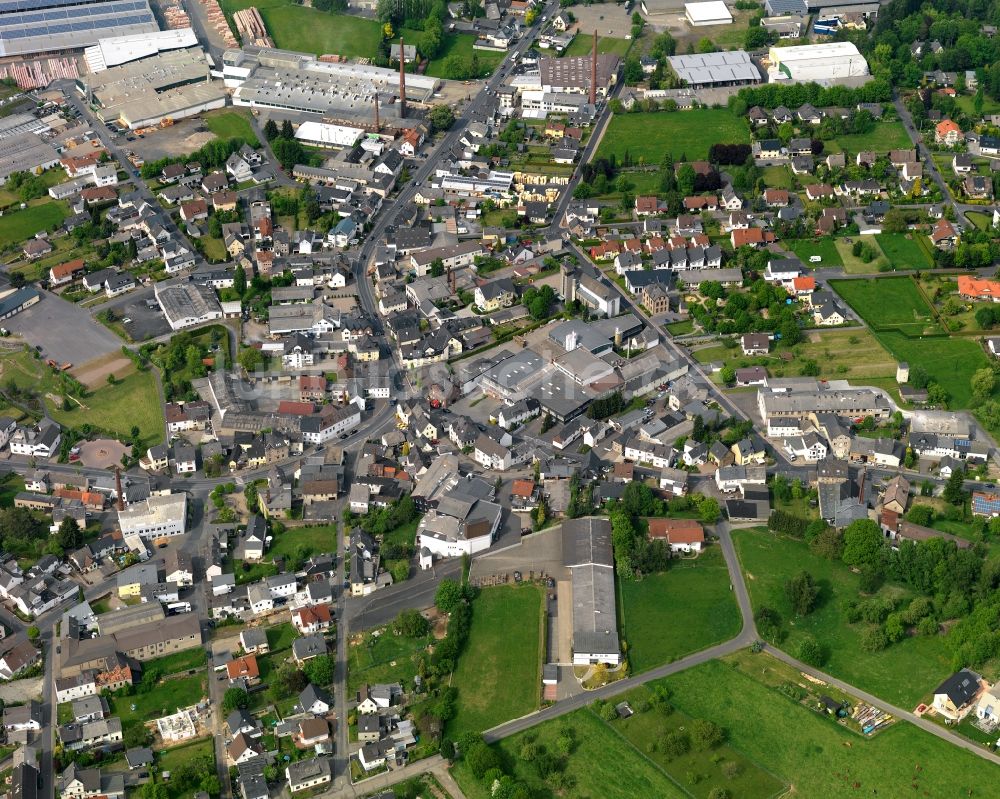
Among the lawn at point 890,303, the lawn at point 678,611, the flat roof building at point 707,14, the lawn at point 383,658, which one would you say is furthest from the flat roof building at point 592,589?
the flat roof building at point 707,14

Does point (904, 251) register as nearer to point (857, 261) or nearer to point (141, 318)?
point (857, 261)

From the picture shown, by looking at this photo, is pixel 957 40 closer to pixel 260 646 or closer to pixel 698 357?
pixel 698 357

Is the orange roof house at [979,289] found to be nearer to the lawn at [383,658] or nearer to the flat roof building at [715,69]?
the flat roof building at [715,69]

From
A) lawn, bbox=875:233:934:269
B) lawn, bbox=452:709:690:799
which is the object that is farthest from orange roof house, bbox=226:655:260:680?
lawn, bbox=875:233:934:269

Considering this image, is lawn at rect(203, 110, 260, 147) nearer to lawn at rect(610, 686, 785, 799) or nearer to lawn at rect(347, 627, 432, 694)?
lawn at rect(347, 627, 432, 694)

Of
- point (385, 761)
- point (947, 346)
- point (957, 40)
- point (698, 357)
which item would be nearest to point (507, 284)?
point (698, 357)

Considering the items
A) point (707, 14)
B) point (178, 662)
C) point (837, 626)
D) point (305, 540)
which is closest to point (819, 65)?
point (707, 14)
